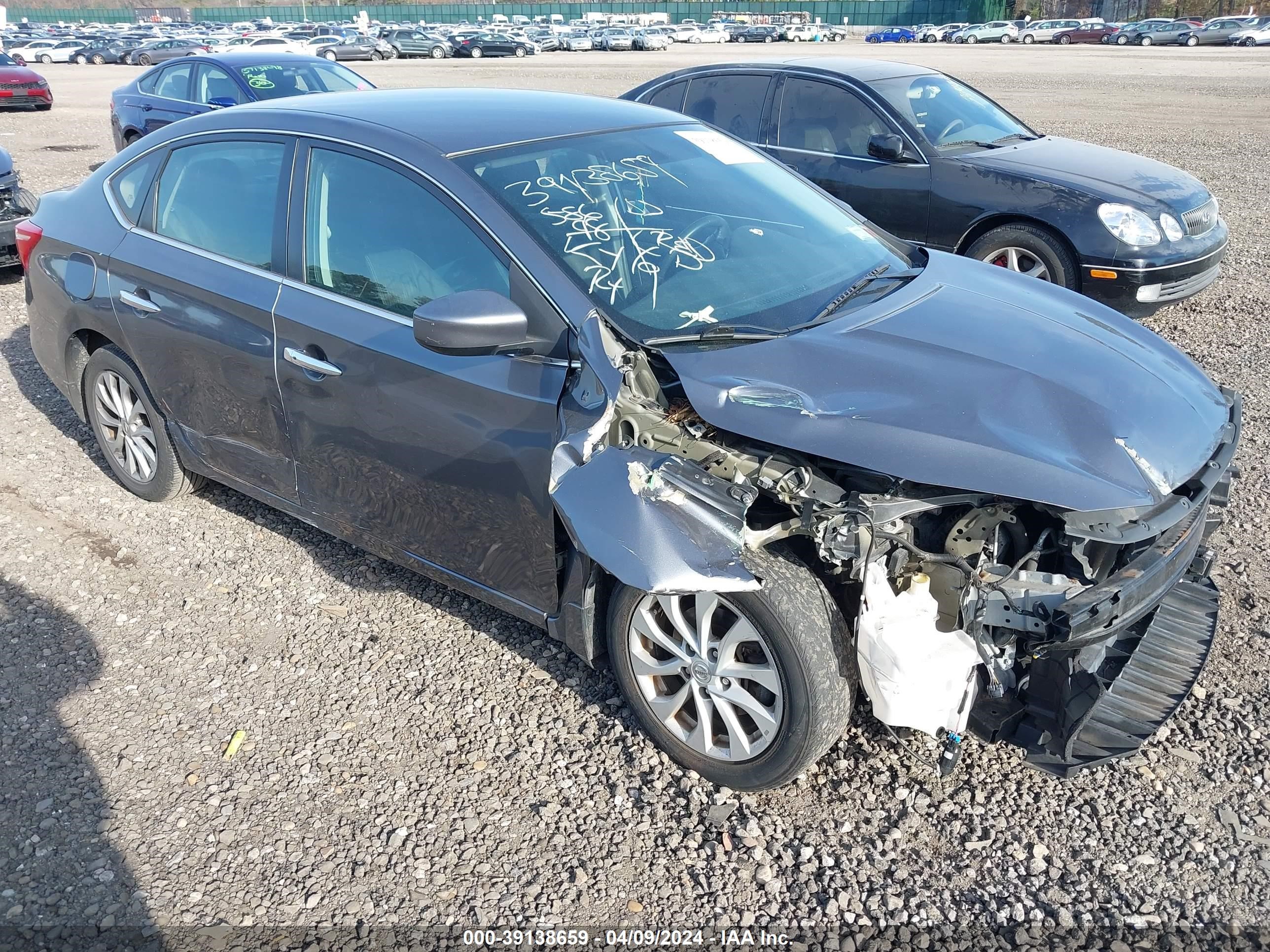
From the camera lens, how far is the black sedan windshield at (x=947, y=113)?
7.25 m

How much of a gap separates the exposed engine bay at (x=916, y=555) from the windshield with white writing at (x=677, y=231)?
1.05ft

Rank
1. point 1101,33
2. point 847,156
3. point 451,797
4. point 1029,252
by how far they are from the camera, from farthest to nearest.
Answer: point 1101,33 < point 847,156 < point 1029,252 < point 451,797

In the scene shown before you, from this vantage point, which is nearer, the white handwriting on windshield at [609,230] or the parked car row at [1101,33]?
the white handwriting on windshield at [609,230]

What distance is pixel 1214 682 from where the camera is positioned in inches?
131

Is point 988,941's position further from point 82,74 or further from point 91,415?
point 82,74

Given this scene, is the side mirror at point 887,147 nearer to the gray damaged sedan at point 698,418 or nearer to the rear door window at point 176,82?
the gray damaged sedan at point 698,418

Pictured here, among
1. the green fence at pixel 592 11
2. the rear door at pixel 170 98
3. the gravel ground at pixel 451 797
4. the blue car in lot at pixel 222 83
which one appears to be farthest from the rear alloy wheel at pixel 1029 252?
the green fence at pixel 592 11

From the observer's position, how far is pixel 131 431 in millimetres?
4523

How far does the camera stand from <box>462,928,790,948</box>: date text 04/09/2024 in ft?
8.05

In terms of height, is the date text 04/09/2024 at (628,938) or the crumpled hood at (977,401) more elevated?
the crumpled hood at (977,401)

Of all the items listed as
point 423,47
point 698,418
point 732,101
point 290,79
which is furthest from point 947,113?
point 423,47

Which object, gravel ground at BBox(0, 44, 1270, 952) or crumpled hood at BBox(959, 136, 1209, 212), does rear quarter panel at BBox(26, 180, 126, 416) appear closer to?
gravel ground at BBox(0, 44, 1270, 952)

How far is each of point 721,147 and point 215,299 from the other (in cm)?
205

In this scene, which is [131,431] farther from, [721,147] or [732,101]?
[732,101]
